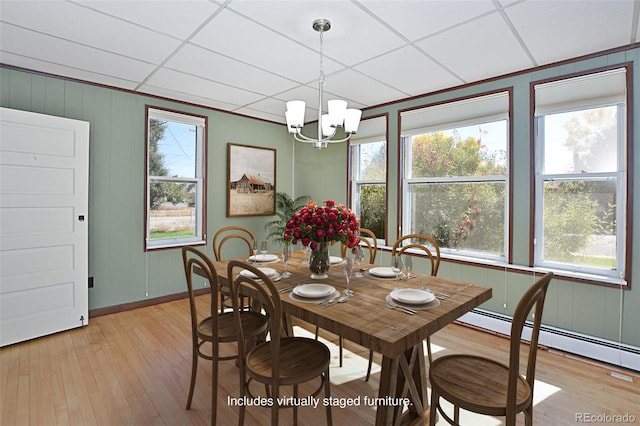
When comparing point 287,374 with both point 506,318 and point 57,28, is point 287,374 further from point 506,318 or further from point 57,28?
point 57,28

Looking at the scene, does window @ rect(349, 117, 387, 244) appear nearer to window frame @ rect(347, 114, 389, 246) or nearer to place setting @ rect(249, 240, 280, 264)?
window frame @ rect(347, 114, 389, 246)

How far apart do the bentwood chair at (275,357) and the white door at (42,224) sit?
235cm

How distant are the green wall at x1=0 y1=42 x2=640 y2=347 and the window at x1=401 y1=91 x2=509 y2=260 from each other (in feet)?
0.45

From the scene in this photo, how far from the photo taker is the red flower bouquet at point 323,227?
6.70 feet

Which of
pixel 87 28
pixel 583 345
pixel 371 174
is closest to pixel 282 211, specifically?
pixel 371 174

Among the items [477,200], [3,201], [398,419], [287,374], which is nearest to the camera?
[287,374]

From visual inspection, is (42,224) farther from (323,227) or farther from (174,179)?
(323,227)

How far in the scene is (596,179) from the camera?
272 cm

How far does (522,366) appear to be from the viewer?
252cm

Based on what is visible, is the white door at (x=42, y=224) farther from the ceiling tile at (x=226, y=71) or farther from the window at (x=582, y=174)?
the window at (x=582, y=174)

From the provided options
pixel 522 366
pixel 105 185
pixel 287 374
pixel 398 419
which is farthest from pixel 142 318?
pixel 522 366

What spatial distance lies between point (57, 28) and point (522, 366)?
4.30m

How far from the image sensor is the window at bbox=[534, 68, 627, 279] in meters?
2.63

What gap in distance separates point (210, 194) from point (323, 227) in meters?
2.79
